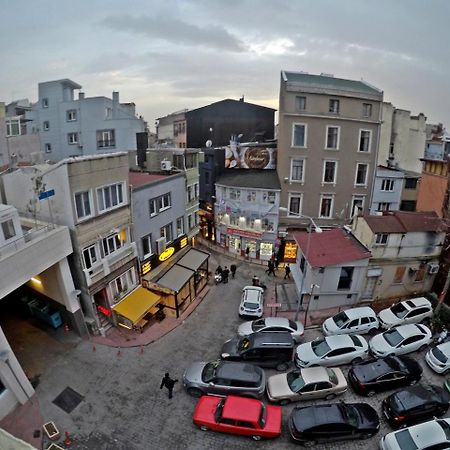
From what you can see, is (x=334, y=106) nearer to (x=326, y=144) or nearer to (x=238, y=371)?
(x=326, y=144)

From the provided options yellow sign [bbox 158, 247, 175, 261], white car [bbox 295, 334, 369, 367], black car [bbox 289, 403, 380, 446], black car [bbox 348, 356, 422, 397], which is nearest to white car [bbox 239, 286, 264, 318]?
white car [bbox 295, 334, 369, 367]

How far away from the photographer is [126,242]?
954 inches

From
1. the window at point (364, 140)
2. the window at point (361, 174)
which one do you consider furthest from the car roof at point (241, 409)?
the window at point (364, 140)

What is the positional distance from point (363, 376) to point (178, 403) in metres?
10.3

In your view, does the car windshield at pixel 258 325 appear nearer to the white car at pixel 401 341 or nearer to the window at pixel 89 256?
the white car at pixel 401 341

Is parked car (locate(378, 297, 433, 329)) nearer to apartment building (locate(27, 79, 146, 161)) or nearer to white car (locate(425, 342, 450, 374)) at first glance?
white car (locate(425, 342, 450, 374))

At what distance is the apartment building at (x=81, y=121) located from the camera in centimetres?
4184

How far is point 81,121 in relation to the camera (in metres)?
42.0

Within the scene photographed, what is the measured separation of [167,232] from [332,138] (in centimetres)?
2005

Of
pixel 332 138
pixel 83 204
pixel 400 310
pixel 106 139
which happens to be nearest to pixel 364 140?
pixel 332 138

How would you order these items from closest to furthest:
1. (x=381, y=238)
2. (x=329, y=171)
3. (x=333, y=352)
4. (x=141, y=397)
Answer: (x=141, y=397), (x=333, y=352), (x=381, y=238), (x=329, y=171)

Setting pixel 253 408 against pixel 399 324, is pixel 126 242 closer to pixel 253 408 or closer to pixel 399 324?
pixel 253 408

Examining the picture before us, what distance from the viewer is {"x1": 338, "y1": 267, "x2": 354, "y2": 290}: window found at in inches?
970

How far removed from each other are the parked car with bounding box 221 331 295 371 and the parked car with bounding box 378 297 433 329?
7673 mm
